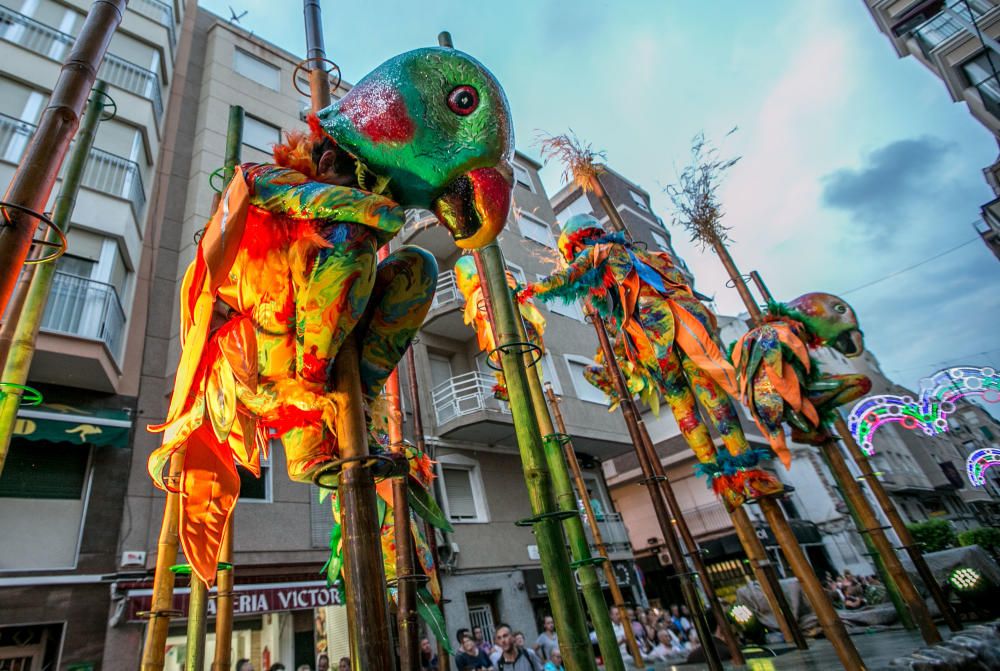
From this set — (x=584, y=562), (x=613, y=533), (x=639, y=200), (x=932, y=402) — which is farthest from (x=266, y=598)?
(x=639, y=200)

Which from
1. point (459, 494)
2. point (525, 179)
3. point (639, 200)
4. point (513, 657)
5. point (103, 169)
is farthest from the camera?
point (639, 200)

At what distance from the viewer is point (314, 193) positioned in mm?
1538

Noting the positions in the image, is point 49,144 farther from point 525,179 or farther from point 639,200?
point 639,200

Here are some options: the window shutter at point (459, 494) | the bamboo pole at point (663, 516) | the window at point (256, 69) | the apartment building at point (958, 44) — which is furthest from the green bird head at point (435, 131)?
the apartment building at point (958, 44)

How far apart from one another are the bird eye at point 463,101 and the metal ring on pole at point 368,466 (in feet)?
3.65

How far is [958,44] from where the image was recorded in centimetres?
1723

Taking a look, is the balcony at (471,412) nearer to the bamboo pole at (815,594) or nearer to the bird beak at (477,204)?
the bamboo pole at (815,594)

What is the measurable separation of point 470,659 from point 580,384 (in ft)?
32.7

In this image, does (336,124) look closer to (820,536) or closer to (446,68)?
(446,68)

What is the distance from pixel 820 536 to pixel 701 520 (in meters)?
4.98

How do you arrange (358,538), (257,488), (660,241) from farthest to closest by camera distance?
(660,241), (257,488), (358,538)

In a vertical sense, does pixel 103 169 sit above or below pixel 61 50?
below

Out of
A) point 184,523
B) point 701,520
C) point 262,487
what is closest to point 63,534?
point 262,487

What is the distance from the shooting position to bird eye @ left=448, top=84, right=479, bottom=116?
1692mm
